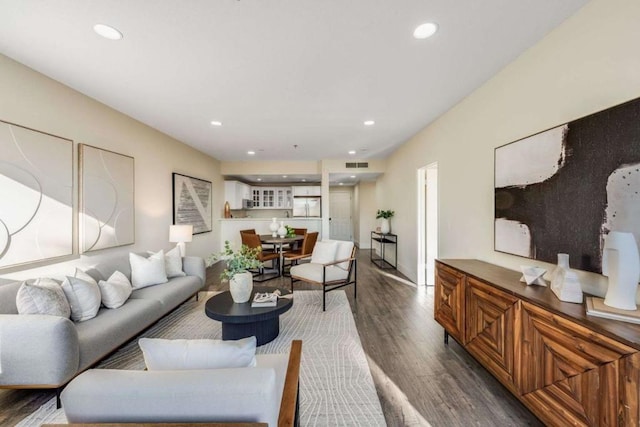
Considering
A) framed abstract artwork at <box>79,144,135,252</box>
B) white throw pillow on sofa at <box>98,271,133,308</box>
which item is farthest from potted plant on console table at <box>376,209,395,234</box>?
white throw pillow on sofa at <box>98,271,133,308</box>

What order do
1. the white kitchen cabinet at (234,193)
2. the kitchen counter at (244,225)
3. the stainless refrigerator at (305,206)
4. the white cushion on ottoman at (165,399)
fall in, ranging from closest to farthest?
the white cushion on ottoman at (165,399) < the kitchen counter at (244,225) < the white kitchen cabinet at (234,193) < the stainless refrigerator at (305,206)

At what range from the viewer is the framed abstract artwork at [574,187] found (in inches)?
56.1

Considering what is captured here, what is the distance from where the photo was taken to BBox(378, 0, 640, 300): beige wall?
4.96 feet

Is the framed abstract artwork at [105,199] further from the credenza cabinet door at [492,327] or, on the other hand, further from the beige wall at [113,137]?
the credenza cabinet door at [492,327]

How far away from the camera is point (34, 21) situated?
69.2 inches

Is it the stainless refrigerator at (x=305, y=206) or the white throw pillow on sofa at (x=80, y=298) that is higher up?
the stainless refrigerator at (x=305, y=206)

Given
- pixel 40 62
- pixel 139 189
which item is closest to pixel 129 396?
pixel 40 62

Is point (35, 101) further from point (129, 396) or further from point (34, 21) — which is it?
point (129, 396)

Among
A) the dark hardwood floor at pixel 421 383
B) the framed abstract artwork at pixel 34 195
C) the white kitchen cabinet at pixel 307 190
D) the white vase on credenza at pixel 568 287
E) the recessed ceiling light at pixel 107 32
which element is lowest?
the dark hardwood floor at pixel 421 383

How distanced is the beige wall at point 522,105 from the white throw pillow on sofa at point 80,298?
12.1 ft

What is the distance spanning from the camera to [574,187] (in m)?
1.71

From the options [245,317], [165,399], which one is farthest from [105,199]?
[165,399]

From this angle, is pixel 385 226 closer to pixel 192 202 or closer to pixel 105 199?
pixel 192 202

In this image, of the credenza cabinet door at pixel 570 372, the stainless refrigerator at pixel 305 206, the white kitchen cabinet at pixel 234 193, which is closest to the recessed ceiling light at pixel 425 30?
the credenza cabinet door at pixel 570 372
